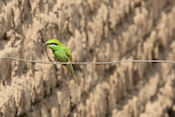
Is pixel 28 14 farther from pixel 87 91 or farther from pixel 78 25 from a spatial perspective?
pixel 87 91

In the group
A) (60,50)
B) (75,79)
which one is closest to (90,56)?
(75,79)

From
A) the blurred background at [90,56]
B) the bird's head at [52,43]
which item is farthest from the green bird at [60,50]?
the blurred background at [90,56]

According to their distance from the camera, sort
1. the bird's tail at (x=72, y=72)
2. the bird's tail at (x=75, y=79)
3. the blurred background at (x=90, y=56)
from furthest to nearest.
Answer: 1. the bird's tail at (x=75, y=79)
2. the bird's tail at (x=72, y=72)
3. the blurred background at (x=90, y=56)

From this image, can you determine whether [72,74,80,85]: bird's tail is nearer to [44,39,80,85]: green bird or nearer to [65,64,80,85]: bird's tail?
[65,64,80,85]: bird's tail

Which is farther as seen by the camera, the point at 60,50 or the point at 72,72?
the point at 72,72

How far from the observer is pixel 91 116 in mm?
2809

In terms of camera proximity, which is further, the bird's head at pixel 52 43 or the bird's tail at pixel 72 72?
the bird's tail at pixel 72 72

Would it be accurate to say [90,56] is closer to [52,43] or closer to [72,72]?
[72,72]

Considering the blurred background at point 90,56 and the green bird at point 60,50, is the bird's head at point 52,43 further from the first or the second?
the blurred background at point 90,56

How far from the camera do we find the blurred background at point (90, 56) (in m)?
2.05

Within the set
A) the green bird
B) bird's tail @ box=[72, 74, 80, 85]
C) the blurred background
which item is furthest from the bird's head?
bird's tail @ box=[72, 74, 80, 85]

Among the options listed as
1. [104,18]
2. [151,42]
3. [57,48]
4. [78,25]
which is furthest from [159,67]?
[57,48]

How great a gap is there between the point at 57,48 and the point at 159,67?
6.55ft

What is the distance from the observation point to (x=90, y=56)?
2.82 metres
